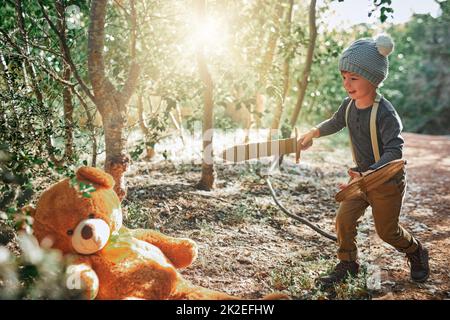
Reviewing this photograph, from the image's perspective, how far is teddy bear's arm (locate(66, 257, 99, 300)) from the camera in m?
2.17

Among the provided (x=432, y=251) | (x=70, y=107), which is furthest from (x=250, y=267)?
(x=70, y=107)

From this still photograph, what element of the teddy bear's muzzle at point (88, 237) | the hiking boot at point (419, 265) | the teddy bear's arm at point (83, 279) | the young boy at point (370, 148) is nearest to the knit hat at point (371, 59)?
the young boy at point (370, 148)

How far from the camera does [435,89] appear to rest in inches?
719

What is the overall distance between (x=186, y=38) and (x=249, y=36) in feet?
3.11

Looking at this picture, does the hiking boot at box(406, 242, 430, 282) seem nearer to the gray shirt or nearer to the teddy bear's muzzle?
the gray shirt

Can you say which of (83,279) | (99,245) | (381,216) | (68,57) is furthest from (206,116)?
(83,279)

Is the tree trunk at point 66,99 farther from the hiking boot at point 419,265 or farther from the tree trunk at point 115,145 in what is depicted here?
the hiking boot at point 419,265

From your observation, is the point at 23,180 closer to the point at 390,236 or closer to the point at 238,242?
the point at 238,242

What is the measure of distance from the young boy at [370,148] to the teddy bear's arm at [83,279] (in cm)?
176

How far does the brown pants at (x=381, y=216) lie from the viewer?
296cm

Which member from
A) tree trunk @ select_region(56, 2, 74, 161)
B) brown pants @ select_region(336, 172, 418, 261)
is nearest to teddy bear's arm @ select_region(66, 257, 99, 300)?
tree trunk @ select_region(56, 2, 74, 161)

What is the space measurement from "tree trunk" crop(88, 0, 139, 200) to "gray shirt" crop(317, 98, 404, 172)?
1.82m


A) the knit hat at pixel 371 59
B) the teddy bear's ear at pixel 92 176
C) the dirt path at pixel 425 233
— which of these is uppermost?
the knit hat at pixel 371 59

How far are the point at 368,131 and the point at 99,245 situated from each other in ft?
6.61
